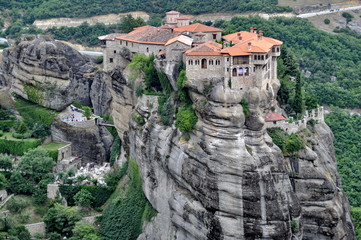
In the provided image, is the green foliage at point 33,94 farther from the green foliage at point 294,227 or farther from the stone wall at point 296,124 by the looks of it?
the green foliage at point 294,227

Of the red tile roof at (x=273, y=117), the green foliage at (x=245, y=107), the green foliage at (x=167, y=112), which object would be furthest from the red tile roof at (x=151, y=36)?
the green foliage at (x=245, y=107)

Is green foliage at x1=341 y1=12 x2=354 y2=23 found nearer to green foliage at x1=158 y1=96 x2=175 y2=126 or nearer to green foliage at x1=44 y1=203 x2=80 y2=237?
green foliage at x1=158 y1=96 x2=175 y2=126

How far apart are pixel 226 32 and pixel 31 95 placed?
2017 centimetres

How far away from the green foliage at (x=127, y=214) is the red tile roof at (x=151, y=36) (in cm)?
966

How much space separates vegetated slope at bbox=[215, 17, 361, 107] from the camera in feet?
255

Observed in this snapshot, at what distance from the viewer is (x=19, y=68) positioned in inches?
2968

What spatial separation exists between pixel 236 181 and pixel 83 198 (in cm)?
1620

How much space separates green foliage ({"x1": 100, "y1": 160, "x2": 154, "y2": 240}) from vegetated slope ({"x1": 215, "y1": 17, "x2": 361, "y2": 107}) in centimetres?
2223

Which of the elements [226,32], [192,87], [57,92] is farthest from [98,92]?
[192,87]

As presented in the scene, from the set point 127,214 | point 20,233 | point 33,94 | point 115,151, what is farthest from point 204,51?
point 33,94

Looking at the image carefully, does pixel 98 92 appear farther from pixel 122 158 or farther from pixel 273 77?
pixel 273 77

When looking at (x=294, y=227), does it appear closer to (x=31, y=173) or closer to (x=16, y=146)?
(x=31, y=173)

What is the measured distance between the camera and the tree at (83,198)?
63031 millimetres

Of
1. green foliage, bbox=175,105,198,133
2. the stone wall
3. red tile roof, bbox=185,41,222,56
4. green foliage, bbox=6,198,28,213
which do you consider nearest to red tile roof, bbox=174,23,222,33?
red tile roof, bbox=185,41,222,56
